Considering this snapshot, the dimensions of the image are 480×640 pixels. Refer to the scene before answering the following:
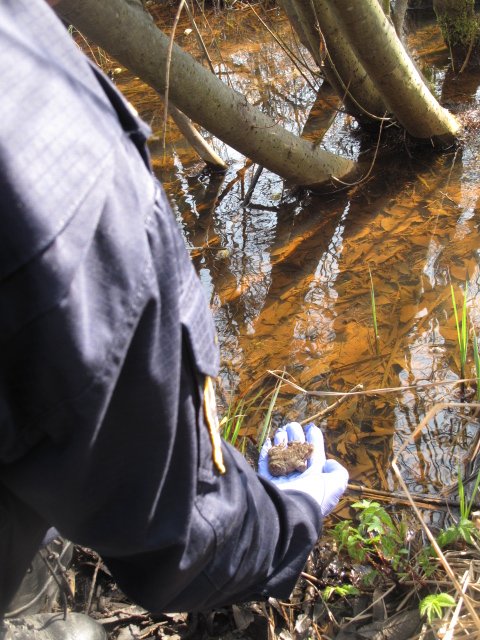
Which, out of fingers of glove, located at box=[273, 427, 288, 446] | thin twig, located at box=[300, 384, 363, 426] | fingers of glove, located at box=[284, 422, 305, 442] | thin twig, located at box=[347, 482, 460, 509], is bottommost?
thin twig, located at box=[347, 482, 460, 509]

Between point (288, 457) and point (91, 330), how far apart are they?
5.09 ft

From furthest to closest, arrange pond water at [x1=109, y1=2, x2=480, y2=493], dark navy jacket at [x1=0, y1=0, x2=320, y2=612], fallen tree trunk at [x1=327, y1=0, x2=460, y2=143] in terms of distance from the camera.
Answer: fallen tree trunk at [x1=327, y1=0, x2=460, y2=143], pond water at [x1=109, y1=2, x2=480, y2=493], dark navy jacket at [x1=0, y1=0, x2=320, y2=612]

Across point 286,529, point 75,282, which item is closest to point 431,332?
point 286,529

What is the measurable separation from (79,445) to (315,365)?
2.24 metres

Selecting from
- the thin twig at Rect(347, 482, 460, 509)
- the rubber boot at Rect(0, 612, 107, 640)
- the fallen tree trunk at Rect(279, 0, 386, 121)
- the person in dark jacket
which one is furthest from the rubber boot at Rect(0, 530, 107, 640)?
the fallen tree trunk at Rect(279, 0, 386, 121)

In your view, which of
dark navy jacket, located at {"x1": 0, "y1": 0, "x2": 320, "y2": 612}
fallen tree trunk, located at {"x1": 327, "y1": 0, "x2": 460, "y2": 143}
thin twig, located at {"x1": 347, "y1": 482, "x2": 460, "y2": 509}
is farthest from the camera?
fallen tree trunk, located at {"x1": 327, "y1": 0, "x2": 460, "y2": 143}

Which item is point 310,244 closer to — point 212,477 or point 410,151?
point 410,151

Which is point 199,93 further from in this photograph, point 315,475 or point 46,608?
point 46,608

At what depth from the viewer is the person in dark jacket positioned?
0.72 m

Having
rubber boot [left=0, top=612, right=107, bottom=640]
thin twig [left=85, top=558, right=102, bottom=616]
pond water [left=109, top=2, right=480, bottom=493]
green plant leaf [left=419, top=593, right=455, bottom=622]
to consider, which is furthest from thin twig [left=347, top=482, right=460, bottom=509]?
rubber boot [left=0, top=612, right=107, bottom=640]

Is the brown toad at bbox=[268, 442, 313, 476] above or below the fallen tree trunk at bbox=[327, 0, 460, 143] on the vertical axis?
below

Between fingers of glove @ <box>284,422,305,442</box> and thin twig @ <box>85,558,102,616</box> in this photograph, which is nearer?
thin twig @ <box>85,558,102,616</box>

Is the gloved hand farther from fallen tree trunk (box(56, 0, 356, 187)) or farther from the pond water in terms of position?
fallen tree trunk (box(56, 0, 356, 187))

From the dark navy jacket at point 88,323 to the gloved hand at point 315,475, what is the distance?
1.01 meters
